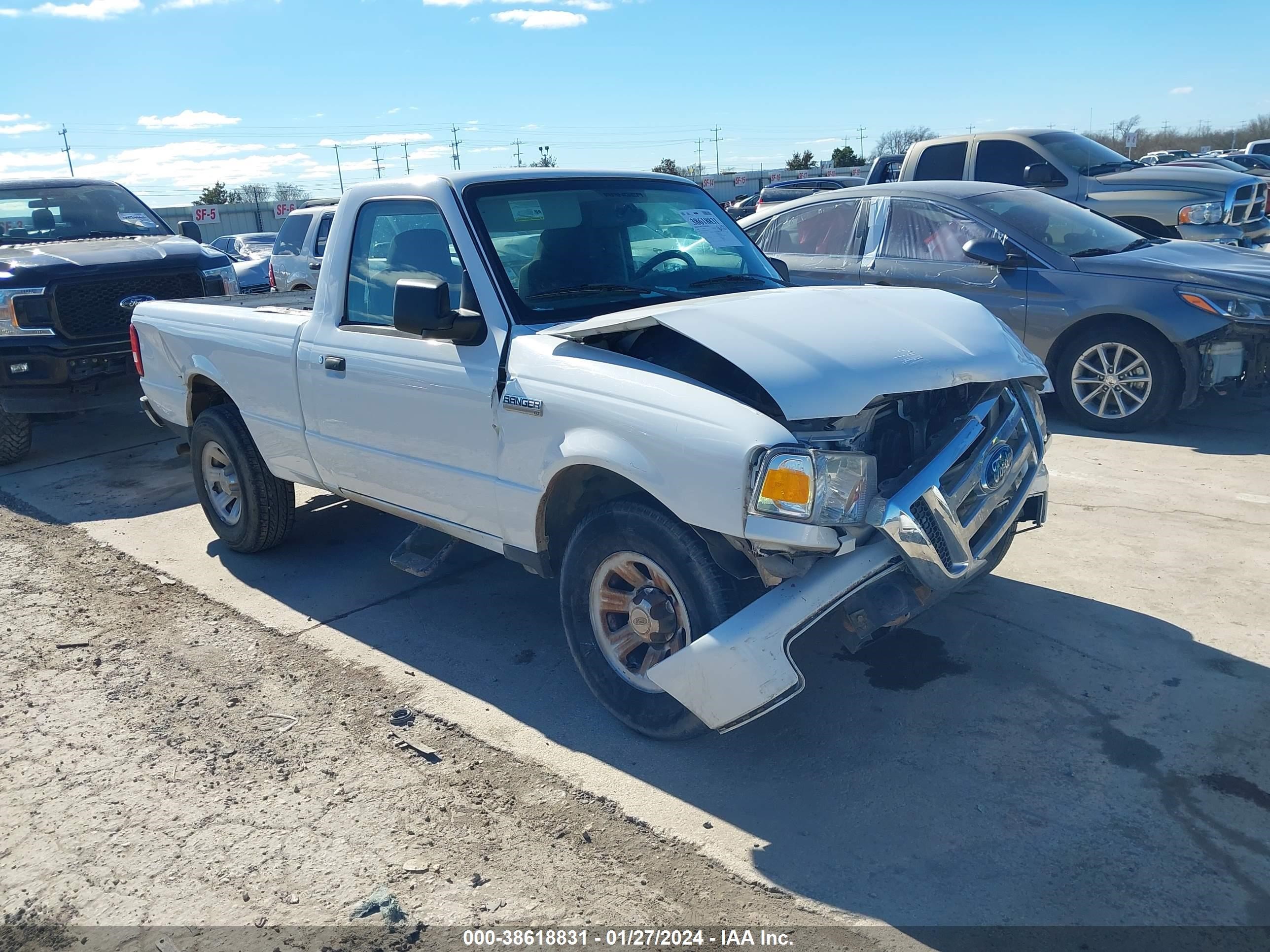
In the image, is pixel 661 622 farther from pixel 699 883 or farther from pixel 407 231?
pixel 407 231

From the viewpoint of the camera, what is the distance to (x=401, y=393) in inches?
169

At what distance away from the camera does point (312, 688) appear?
4238mm

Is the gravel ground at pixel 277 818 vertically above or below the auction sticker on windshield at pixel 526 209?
below

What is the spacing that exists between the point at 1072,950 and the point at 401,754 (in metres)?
2.27

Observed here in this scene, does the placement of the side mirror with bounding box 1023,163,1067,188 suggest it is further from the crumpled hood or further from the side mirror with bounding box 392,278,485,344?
the side mirror with bounding box 392,278,485,344

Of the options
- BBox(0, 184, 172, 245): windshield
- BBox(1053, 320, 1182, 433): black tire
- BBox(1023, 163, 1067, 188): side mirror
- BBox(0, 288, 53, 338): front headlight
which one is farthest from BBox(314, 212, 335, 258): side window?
BBox(1053, 320, 1182, 433): black tire

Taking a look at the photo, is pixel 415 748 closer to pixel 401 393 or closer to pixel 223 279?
pixel 401 393

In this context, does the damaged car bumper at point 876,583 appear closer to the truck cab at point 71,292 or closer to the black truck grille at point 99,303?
the truck cab at point 71,292

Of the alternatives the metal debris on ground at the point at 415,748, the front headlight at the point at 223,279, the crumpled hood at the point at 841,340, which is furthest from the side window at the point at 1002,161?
the metal debris on ground at the point at 415,748

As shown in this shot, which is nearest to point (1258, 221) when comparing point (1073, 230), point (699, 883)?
point (1073, 230)

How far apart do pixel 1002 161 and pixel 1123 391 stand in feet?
16.3

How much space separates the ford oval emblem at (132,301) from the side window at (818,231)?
5.27m

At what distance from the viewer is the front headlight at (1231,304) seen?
6.71 metres

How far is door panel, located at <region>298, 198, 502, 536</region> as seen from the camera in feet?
13.2
